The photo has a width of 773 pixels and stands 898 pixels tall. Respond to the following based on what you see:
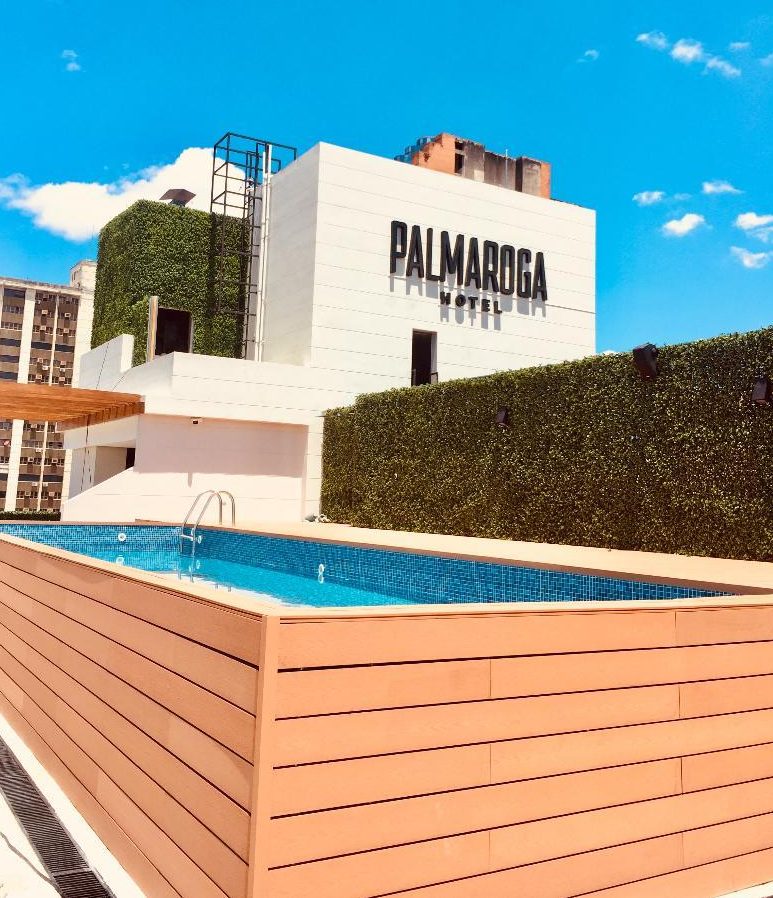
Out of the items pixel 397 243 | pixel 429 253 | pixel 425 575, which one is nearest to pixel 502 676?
pixel 425 575

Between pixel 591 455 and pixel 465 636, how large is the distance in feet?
27.3

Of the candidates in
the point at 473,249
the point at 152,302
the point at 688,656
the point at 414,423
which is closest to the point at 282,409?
the point at 414,423

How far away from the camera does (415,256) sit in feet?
60.4

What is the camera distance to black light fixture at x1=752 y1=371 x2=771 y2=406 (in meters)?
8.08

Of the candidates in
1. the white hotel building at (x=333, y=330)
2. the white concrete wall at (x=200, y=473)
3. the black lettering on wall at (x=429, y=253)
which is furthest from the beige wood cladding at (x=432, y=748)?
the black lettering on wall at (x=429, y=253)

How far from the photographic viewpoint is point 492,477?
1210 centimetres

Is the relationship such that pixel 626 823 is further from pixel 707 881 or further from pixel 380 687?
pixel 380 687

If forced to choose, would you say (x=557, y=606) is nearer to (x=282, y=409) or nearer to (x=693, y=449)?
(x=693, y=449)

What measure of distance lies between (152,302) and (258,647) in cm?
1796

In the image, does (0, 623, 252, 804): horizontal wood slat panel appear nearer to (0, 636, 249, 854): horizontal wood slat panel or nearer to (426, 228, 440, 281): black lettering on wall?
(0, 636, 249, 854): horizontal wood slat panel

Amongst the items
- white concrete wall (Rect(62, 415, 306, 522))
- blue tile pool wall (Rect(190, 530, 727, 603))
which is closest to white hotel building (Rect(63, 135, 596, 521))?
white concrete wall (Rect(62, 415, 306, 522))

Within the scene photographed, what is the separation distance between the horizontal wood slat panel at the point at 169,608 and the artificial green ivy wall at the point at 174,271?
1637 cm

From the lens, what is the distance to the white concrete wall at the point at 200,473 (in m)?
15.1

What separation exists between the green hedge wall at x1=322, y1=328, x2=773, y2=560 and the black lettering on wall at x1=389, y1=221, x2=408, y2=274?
15.2ft
